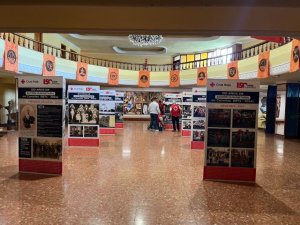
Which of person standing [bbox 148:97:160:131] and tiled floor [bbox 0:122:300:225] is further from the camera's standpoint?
person standing [bbox 148:97:160:131]

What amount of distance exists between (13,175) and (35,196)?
1.52 metres

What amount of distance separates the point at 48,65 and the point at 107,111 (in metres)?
3.89

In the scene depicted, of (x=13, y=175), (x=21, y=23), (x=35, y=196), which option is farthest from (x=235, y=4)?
(x=13, y=175)

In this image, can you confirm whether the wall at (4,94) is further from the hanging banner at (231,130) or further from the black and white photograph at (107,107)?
the hanging banner at (231,130)

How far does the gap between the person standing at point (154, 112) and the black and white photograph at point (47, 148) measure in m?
9.44

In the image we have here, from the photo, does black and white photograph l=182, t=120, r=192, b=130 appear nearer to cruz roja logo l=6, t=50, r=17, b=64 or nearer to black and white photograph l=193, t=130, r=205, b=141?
black and white photograph l=193, t=130, r=205, b=141

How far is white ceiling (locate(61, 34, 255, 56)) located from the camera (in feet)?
65.7

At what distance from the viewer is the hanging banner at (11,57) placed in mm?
10688

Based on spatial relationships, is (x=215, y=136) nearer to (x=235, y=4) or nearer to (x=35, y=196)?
(x=235, y=4)

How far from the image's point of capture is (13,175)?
5918mm

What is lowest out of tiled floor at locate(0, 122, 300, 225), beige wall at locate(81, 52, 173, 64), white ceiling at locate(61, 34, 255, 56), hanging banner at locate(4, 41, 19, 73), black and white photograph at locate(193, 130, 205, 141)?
tiled floor at locate(0, 122, 300, 225)

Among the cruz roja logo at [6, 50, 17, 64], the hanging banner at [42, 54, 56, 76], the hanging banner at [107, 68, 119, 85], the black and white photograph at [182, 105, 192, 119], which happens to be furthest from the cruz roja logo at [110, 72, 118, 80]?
the cruz roja logo at [6, 50, 17, 64]

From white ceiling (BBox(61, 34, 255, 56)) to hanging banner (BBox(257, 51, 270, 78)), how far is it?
6.62m

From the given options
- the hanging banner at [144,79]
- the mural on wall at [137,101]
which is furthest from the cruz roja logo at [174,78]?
the mural on wall at [137,101]
